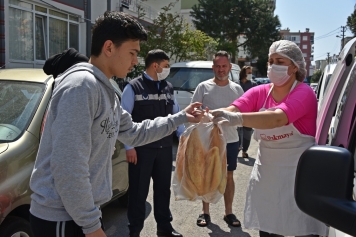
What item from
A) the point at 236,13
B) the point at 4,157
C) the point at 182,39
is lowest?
the point at 4,157

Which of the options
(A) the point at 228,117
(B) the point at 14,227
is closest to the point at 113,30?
(A) the point at 228,117

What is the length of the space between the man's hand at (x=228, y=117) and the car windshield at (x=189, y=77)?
7.13 m

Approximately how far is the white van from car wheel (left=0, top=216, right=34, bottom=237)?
683 centimetres

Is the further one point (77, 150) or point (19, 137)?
point (19, 137)

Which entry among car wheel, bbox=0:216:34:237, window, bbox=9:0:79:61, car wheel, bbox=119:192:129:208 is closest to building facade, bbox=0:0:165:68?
window, bbox=9:0:79:61

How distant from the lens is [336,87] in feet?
7.77

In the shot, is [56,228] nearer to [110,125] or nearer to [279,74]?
[110,125]

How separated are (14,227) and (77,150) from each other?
1664 millimetres

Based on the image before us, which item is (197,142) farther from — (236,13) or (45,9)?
(236,13)

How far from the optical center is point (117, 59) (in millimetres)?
1957

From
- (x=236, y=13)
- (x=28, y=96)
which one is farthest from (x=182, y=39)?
(x=236, y=13)

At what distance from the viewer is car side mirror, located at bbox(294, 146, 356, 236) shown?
1.31 m

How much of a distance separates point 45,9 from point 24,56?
6.26ft

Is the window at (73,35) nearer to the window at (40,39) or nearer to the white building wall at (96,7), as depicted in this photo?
the white building wall at (96,7)
